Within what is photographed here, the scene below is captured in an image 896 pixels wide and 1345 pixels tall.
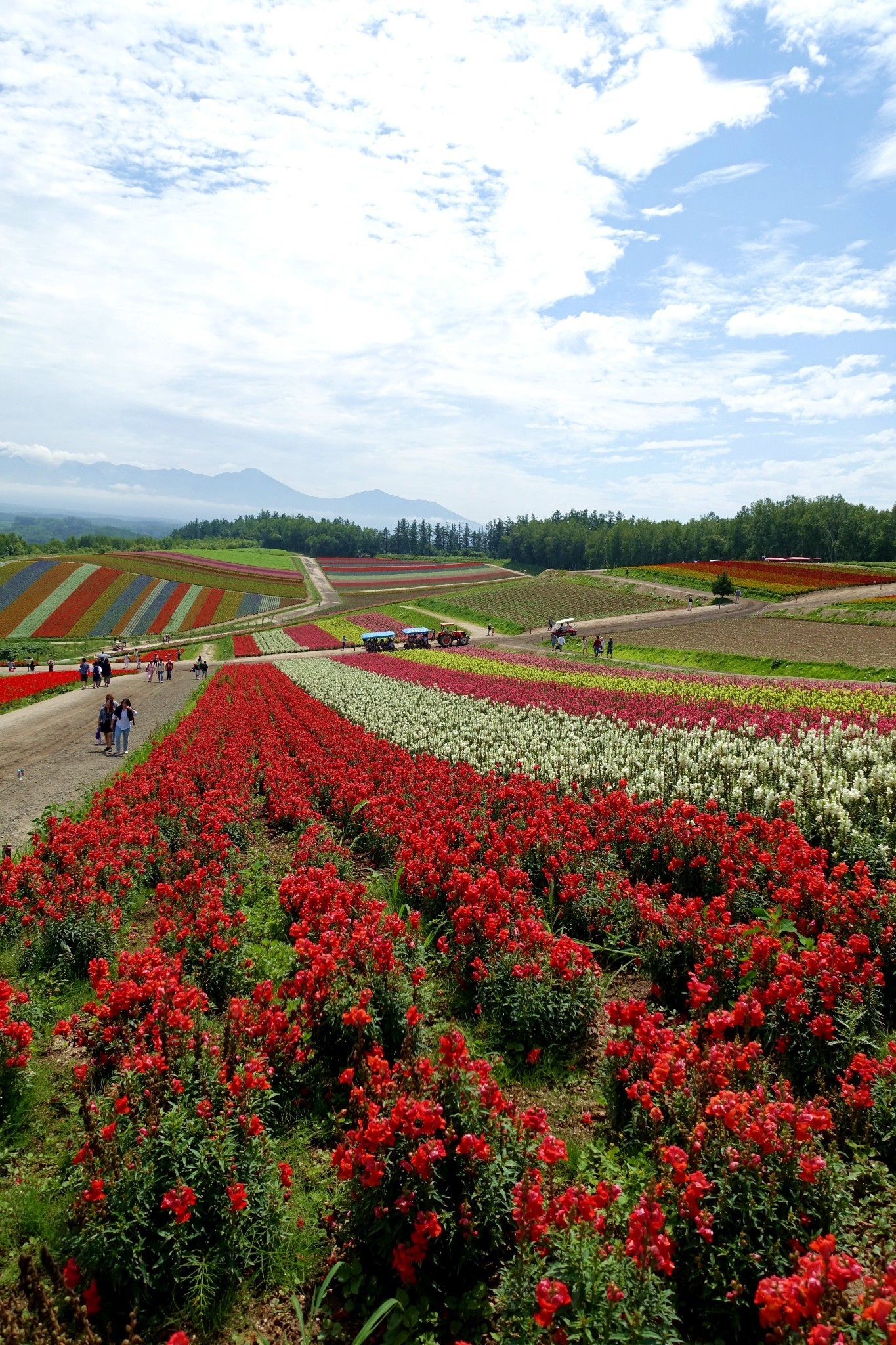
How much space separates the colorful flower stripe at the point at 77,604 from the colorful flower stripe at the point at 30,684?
23.2 meters

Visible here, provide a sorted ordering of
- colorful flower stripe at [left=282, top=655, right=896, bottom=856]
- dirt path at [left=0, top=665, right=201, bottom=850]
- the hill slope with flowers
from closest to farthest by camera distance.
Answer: the hill slope with flowers < colorful flower stripe at [left=282, top=655, right=896, bottom=856] < dirt path at [left=0, top=665, right=201, bottom=850]

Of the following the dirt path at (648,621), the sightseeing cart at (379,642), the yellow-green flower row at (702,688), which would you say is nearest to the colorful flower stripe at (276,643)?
the sightseeing cart at (379,642)

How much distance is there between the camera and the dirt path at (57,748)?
47.9ft

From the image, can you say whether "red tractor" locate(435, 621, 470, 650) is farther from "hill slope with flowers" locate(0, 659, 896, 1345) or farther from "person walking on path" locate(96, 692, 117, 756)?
"hill slope with flowers" locate(0, 659, 896, 1345)

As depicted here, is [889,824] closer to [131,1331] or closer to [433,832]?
[433,832]

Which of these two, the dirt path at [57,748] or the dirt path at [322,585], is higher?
the dirt path at [322,585]

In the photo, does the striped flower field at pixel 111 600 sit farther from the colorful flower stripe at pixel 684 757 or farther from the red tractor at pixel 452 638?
the colorful flower stripe at pixel 684 757

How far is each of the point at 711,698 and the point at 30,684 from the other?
35.4 meters

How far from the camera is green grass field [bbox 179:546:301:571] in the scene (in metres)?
122

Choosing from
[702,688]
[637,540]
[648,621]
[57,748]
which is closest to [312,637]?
[648,621]

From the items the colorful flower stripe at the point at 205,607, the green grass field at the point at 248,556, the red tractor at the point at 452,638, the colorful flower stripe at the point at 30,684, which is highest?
the green grass field at the point at 248,556

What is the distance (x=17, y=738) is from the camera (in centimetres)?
2370

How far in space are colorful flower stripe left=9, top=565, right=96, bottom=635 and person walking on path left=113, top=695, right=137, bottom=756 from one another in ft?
165

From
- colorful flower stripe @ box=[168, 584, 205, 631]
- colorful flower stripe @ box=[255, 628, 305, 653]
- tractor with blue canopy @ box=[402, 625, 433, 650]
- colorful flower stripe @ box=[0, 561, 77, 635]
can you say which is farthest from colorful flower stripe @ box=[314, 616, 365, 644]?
colorful flower stripe @ box=[0, 561, 77, 635]
